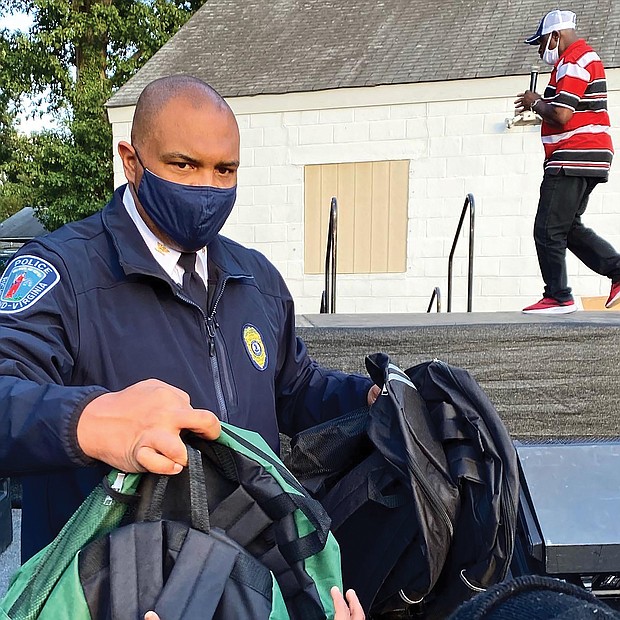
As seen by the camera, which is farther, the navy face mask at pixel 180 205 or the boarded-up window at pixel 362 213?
the boarded-up window at pixel 362 213

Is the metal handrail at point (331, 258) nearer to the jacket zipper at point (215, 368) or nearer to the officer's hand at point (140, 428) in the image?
the jacket zipper at point (215, 368)

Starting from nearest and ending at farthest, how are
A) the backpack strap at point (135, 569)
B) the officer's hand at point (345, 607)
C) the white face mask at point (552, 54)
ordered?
1. the backpack strap at point (135, 569)
2. the officer's hand at point (345, 607)
3. the white face mask at point (552, 54)

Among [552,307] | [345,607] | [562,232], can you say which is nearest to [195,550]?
[345,607]

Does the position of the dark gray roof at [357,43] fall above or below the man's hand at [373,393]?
above

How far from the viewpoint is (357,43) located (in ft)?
29.6

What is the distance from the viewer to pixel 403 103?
7.92m

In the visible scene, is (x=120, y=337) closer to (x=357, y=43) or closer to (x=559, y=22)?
(x=559, y=22)

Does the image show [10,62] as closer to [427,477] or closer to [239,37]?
[239,37]

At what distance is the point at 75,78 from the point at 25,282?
571 inches

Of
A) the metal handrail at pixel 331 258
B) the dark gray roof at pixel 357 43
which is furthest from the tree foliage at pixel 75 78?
the metal handrail at pixel 331 258

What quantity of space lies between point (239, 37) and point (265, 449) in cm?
997

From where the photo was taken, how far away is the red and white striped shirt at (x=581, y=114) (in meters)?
3.71

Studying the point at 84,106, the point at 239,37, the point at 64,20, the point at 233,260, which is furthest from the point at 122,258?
the point at 64,20

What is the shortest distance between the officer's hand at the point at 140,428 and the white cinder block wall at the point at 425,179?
24.1ft
